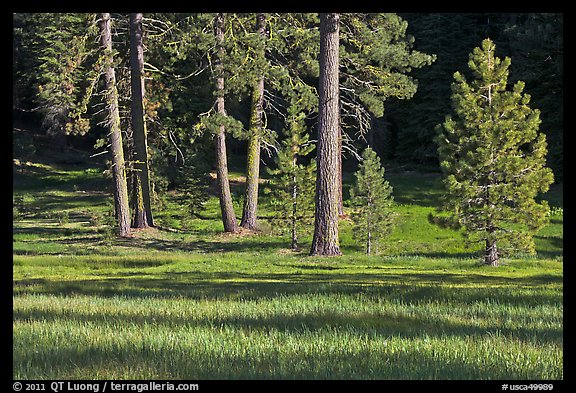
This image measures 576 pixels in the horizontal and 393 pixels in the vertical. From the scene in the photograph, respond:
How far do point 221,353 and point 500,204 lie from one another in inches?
656

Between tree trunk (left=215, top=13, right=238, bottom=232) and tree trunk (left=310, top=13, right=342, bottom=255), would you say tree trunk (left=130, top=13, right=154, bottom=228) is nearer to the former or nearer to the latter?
tree trunk (left=215, top=13, right=238, bottom=232)

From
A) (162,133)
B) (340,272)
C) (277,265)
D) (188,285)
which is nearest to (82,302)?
(188,285)

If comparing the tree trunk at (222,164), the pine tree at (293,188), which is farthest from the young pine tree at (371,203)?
the tree trunk at (222,164)

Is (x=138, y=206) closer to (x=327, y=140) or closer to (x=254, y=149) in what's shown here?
(x=254, y=149)

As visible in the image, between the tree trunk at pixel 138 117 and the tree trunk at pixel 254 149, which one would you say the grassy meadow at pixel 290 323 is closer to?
the tree trunk at pixel 254 149

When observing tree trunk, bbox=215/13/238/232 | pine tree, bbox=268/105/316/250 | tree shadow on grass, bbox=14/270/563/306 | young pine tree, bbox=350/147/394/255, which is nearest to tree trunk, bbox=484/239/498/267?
tree shadow on grass, bbox=14/270/563/306

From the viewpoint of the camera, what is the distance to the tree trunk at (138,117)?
2959 centimetres

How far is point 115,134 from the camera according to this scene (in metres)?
29.0

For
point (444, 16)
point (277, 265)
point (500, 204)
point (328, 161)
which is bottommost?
point (277, 265)

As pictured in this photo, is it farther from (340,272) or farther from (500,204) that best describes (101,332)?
(500,204)

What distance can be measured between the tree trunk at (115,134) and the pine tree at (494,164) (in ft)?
48.0

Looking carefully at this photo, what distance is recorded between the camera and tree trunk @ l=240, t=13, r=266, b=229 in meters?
30.0

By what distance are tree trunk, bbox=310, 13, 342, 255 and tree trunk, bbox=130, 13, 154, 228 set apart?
35.9ft
